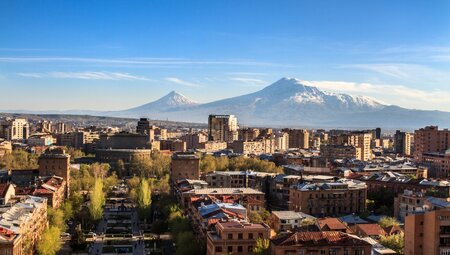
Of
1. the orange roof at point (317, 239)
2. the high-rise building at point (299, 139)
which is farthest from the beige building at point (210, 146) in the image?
the orange roof at point (317, 239)

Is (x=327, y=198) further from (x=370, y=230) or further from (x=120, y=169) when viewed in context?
(x=120, y=169)

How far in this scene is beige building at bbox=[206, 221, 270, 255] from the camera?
104 feet

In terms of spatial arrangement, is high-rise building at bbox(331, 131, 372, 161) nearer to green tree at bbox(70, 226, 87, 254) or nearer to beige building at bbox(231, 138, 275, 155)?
beige building at bbox(231, 138, 275, 155)

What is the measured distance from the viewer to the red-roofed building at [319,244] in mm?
29484

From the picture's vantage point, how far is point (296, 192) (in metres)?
51.4

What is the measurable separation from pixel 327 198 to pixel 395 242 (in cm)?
1771

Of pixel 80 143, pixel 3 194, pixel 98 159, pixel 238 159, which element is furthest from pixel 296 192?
pixel 80 143

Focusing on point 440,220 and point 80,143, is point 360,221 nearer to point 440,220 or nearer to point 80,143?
point 440,220

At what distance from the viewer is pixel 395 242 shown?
3350cm

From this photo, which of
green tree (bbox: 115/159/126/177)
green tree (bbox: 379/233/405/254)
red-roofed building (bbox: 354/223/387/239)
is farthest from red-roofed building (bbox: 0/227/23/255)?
green tree (bbox: 115/159/126/177)

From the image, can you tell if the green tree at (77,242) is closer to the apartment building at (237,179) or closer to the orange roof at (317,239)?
the orange roof at (317,239)

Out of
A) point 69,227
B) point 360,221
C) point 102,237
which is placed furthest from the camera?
point 69,227

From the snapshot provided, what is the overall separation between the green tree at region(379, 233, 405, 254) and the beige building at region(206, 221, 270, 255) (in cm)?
691

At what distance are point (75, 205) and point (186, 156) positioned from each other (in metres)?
15.7
